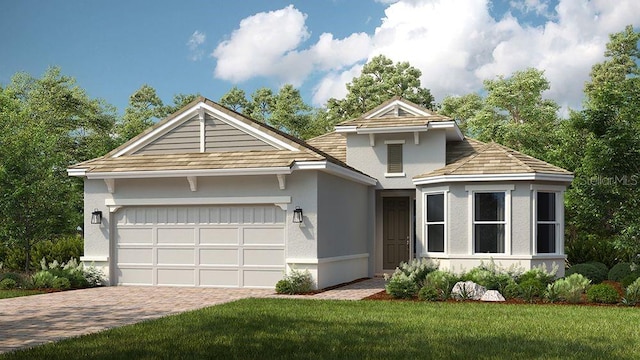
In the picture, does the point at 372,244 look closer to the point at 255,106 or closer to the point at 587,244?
the point at 587,244

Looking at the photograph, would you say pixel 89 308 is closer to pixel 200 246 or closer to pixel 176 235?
pixel 200 246

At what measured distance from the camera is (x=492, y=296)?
1547 cm

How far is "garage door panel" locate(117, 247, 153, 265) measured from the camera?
1912 cm

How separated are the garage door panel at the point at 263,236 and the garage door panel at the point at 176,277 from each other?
184cm

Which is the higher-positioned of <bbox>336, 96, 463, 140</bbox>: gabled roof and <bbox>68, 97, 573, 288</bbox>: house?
<bbox>336, 96, 463, 140</bbox>: gabled roof

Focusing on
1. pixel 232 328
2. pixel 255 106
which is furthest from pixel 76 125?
pixel 232 328

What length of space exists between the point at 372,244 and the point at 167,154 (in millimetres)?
7374

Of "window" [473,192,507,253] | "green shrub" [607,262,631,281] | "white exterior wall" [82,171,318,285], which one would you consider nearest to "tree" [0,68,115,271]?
"white exterior wall" [82,171,318,285]

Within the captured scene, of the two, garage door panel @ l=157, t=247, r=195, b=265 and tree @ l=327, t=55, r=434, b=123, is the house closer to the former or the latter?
garage door panel @ l=157, t=247, r=195, b=265

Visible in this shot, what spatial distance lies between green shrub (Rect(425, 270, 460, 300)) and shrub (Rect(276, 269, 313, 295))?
119 inches

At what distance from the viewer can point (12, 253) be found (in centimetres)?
2714

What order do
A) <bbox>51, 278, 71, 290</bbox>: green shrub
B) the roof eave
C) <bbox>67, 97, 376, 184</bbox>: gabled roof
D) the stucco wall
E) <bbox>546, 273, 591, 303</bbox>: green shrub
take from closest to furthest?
1. <bbox>546, 273, 591, 303</bbox>: green shrub
2. <bbox>67, 97, 376, 184</bbox>: gabled roof
3. <bbox>51, 278, 71, 290</bbox>: green shrub
4. the roof eave
5. the stucco wall

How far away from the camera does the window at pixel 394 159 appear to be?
73.4 ft

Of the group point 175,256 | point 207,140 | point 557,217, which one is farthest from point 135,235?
point 557,217
